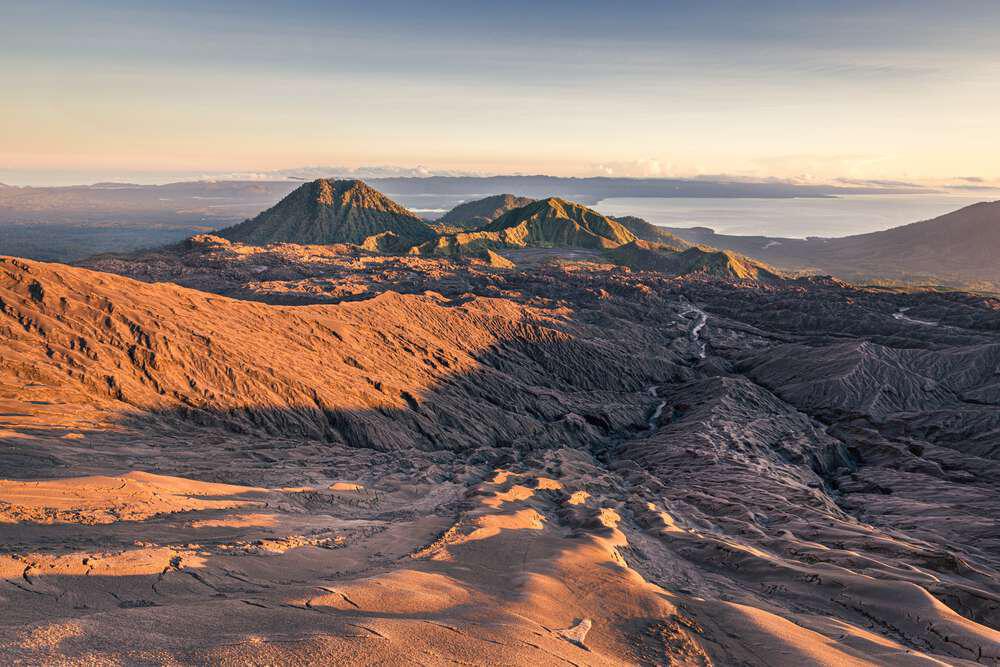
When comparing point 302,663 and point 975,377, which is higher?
point 302,663

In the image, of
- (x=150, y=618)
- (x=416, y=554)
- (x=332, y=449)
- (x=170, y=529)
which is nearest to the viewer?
(x=150, y=618)

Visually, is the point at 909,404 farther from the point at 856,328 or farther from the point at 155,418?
the point at 155,418

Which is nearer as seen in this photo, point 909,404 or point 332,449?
point 332,449

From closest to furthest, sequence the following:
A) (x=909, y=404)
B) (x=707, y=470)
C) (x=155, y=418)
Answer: (x=155, y=418) < (x=707, y=470) < (x=909, y=404)

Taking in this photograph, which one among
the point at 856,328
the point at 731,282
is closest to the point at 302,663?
the point at 856,328

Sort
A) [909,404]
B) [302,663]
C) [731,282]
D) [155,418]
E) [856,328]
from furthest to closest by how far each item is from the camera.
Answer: [731,282]
[856,328]
[909,404]
[155,418]
[302,663]

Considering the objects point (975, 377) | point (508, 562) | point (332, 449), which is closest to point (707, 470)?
point (332, 449)

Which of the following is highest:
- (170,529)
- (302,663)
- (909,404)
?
(302,663)

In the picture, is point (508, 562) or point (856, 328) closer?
point (508, 562)

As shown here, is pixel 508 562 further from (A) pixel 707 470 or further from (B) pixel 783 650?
(A) pixel 707 470
